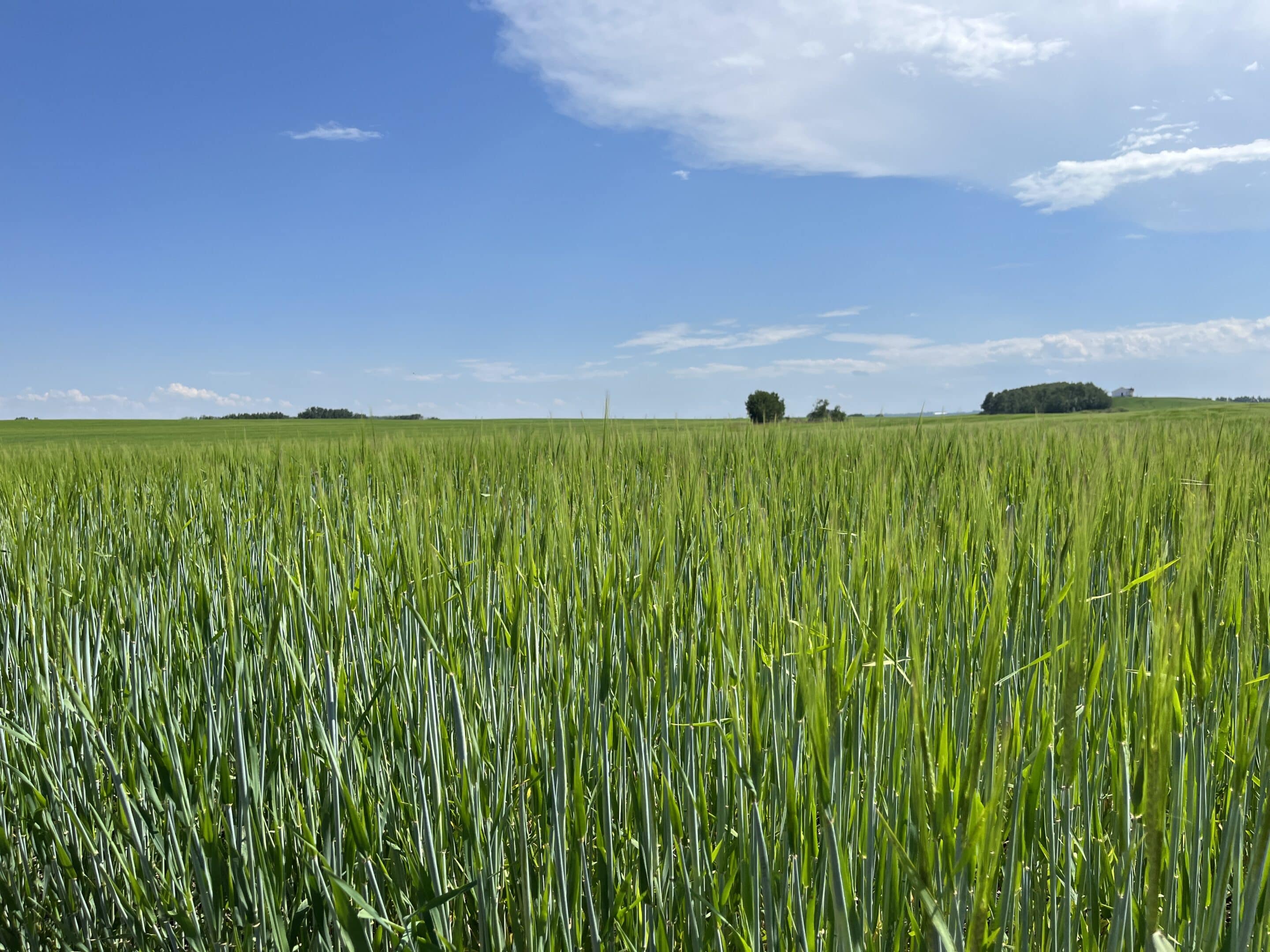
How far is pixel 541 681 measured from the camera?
2.71 feet

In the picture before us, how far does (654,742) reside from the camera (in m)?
0.82

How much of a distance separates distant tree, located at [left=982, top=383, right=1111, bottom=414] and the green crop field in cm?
2700

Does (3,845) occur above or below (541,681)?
below

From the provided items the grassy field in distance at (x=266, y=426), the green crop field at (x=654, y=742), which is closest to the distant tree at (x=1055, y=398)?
the grassy field in distance at (x=266, y=426)

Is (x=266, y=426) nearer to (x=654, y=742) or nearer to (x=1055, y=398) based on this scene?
(x=654, y=742)

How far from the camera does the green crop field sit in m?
0.48

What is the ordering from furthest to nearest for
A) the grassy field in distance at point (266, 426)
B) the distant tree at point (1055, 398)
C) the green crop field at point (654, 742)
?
the distant tree at point (1055, 398), the grassy field in distance at point (266, 426), the green crop field at point (654, 742)

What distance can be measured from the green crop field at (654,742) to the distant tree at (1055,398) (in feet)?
88.6

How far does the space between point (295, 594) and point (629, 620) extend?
0.66 meters

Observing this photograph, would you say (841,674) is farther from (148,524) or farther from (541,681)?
(148,524)

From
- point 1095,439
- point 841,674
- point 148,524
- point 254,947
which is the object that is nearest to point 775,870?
point 841,674

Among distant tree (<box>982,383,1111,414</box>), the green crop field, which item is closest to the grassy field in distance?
distant tree (<box>982,383,1111,414</box>)

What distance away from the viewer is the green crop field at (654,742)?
478 mm

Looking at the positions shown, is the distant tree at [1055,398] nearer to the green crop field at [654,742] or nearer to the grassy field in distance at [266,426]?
the grassy field in distance at [266,426]
